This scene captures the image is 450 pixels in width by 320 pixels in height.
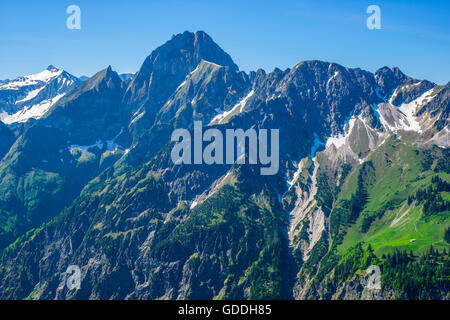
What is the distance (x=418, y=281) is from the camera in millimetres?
195875
